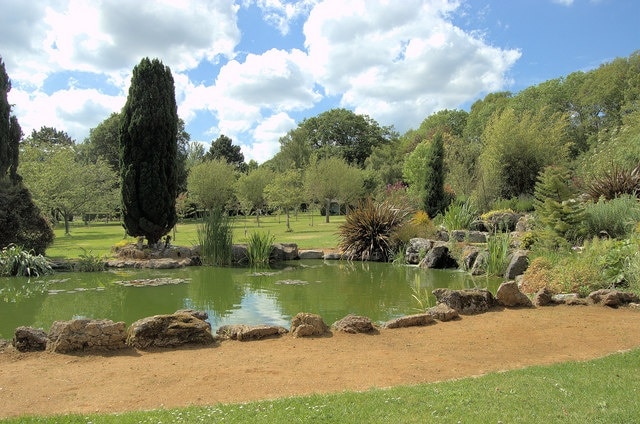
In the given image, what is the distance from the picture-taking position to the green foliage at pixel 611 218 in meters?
11.5

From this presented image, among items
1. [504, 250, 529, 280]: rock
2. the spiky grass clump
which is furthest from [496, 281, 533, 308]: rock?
the spiky grass clump

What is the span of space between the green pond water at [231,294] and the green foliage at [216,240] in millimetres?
819

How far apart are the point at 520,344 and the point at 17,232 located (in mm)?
14445

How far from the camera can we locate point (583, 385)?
422cm

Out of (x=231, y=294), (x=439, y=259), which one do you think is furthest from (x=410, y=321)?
(x=439, y=259)

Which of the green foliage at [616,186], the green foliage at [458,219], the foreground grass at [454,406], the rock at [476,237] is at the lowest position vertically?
the foreground grass at [454,406]

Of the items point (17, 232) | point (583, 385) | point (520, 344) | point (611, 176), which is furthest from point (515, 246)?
point (17, 232)

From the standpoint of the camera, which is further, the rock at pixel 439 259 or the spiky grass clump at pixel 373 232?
the spiky grass clump at pixel 373 232

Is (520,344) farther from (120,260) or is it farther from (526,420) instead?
(120,260)

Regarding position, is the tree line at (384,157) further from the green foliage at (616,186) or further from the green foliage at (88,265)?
the green foliage at (88,265)

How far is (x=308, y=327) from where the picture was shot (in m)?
6.44

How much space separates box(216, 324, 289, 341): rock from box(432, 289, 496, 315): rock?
9.57 feet

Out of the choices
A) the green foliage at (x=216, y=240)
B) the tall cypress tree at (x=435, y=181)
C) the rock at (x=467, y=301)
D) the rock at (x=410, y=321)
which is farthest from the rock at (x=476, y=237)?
the rock at (x=410, y=321)

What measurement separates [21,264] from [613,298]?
13.6 metres
